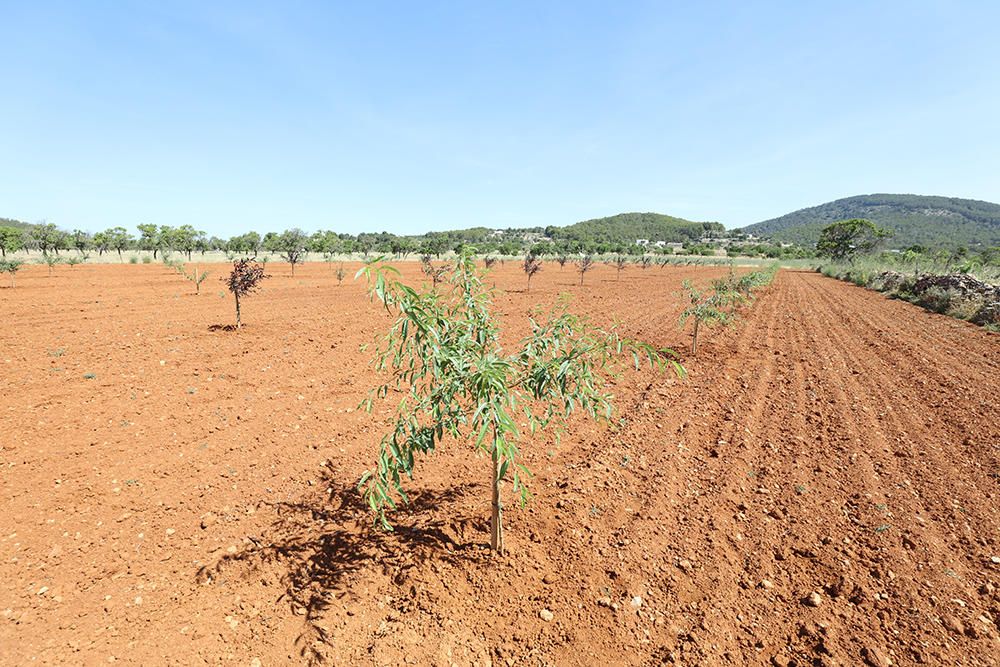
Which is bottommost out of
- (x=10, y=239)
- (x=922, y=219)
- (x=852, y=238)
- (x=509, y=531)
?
(x=509, y=531)

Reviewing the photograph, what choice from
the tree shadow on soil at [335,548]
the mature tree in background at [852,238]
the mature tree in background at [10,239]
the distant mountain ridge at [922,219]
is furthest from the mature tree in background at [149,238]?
the distant mountain ridge at [922,219]

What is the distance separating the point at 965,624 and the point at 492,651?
11.5 feet

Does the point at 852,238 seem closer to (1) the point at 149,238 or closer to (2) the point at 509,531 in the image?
(2) the point at 509,531

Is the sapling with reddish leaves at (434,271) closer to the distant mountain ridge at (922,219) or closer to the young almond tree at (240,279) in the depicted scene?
the young almond tree at (240,279)

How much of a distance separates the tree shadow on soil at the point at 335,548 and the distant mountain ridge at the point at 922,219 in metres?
130

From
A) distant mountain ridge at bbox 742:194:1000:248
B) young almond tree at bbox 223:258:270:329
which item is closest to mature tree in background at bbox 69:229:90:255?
young almond tree at bbox 223:258:270:329

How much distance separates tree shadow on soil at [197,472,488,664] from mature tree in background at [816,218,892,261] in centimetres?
9296

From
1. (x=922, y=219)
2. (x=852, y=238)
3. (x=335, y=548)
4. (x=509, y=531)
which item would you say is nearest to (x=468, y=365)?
(x=509, y=531)

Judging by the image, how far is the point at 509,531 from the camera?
158 inches

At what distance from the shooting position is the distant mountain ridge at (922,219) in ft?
362

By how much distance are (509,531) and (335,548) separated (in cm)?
158

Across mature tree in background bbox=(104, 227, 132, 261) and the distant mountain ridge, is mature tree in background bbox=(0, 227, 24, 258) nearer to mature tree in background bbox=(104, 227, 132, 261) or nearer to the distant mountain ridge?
mature tree in background bbox=(104, 227, 132, 261)

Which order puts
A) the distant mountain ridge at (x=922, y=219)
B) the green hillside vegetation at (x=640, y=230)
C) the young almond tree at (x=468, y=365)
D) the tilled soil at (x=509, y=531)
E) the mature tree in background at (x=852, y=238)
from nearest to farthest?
1. the young almond tree at (x=468, y=365)
2. the tilled soil at (x=509, y=531)
3. the mature tree in background at (x=852, y=238)
4. the distant mountain ridge at (x=922, y=219)
5. the green hillside vegetation at (x=640, y=230)

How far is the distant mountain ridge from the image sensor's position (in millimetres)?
110244
